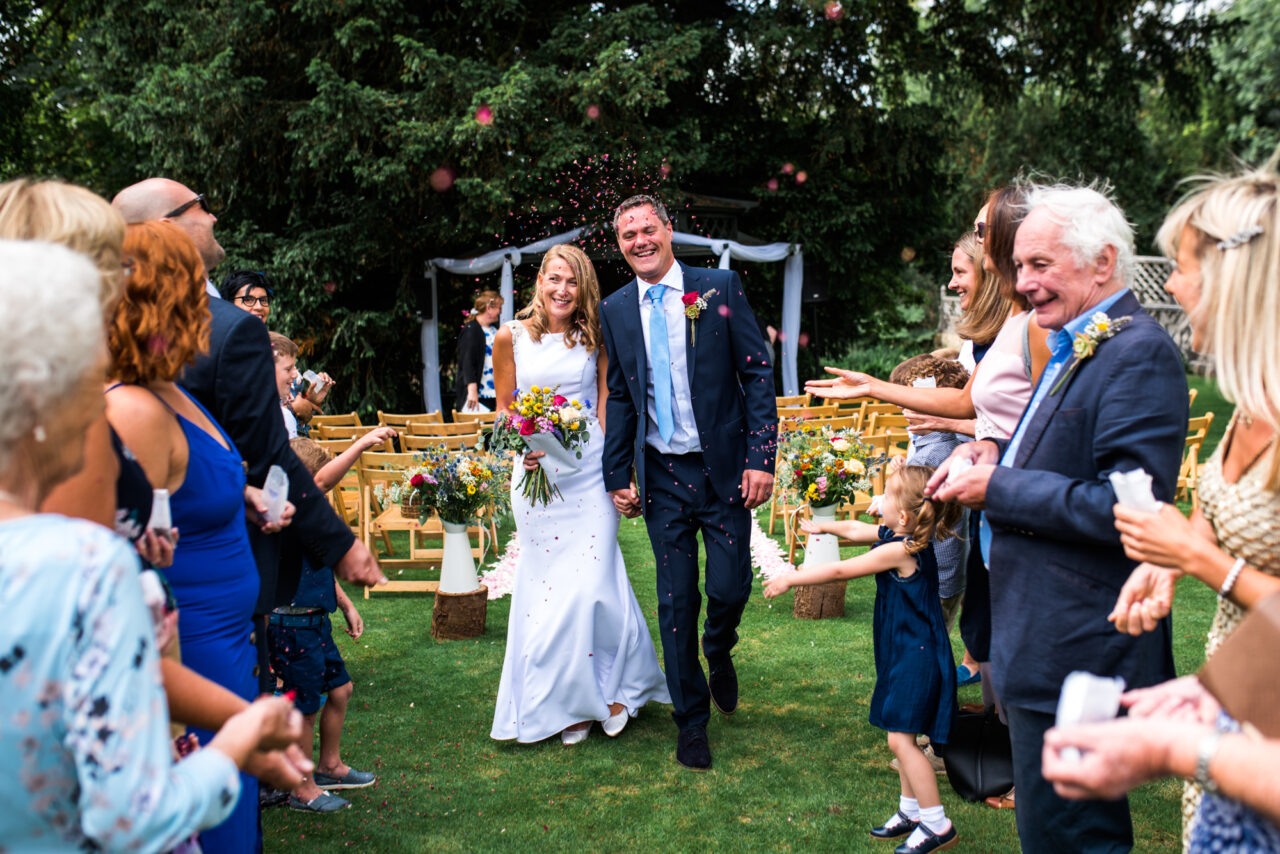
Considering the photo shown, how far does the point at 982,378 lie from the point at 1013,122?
2716 centimetres

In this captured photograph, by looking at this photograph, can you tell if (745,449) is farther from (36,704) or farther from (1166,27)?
(1166,27)

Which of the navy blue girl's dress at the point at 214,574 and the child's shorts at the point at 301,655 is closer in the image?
the navy blue girl's dress at the point at 214,574

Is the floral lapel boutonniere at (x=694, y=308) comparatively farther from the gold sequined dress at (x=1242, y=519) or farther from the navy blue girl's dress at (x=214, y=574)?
the gold sequined dress at (x=1242, y=519)

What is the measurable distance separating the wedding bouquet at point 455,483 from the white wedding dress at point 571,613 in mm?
1171

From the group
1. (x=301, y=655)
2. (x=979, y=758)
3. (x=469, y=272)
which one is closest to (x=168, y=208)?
(x=301, y=655)

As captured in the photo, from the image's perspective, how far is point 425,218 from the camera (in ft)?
52.3

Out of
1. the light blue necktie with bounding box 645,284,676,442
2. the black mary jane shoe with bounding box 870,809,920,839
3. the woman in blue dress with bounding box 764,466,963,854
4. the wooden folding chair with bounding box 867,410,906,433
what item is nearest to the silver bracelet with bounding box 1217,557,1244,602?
the woman in blue dress with bounding box 764,466,963,854

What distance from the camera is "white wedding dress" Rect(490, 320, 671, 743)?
478cm

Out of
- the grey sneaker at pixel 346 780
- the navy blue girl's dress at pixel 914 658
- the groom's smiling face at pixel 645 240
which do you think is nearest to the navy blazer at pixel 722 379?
the groom's smiling face at pixel 645 240

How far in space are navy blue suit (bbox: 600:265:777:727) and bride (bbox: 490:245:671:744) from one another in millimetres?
409

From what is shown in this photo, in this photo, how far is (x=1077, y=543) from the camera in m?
2.48

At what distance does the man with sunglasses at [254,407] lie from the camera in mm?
2764

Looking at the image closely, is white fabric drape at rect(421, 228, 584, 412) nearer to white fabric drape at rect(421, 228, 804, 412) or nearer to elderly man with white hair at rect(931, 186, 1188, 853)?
white fabric drape at rect(421, 228, 804, 412)

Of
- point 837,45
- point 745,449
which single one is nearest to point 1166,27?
point 837,45
